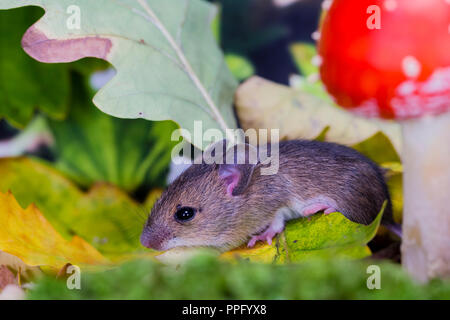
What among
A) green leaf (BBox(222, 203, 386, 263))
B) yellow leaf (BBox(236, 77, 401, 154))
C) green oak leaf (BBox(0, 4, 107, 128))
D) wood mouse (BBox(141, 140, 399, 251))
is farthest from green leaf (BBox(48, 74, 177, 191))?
green leaf (BBox(222, 203, 386, 263))

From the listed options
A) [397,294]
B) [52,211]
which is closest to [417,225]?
[397,294]

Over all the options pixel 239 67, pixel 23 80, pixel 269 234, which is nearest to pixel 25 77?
pixel 23 80

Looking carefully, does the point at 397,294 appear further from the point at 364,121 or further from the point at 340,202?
the point at 364,121

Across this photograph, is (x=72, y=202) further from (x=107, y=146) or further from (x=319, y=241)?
(x=319, y=241)

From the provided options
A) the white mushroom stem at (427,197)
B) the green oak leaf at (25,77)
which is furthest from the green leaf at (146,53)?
the white mushroom stem at (427,197)

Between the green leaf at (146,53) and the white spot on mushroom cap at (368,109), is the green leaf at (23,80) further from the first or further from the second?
the white spot on mushroom cap at (368,109)

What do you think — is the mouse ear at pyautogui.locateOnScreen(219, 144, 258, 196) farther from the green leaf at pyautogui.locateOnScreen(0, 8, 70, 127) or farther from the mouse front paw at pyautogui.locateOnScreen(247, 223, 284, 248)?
the green leaf at pyautogui.locateOnScreen(0, 8, 70, 127)

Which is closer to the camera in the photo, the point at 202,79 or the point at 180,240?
the point at 180,240
